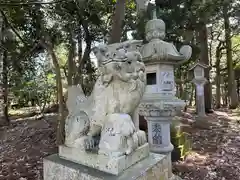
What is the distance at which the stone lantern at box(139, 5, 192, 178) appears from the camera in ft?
9.49

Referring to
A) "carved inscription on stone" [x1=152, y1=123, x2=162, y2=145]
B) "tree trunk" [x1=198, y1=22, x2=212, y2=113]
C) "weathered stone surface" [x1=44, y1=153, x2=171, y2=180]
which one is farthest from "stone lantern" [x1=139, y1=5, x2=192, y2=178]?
"tree trunk" [x1=198, y1=22, x2=212, y2=113]

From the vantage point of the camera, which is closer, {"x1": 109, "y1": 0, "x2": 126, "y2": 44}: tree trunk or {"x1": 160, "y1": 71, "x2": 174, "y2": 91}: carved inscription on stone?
{"x1": 160, "y1": 71, "x2": 174, "y2": 91}: carved inscription on stone

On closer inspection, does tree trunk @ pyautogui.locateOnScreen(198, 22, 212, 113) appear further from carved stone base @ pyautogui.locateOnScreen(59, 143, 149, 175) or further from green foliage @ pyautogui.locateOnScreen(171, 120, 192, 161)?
carved stone base @ pyautogui.locateOnScreen(59, 143, 149, 175)

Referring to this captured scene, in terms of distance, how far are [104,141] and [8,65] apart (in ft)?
18.6

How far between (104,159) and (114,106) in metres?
0.34

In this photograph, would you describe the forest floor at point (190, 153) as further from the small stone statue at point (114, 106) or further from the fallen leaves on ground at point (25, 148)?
the small stone statue at point (114, 106)

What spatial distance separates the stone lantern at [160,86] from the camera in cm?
289

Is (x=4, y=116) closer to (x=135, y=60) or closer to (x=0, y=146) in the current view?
(x=0, y=146)

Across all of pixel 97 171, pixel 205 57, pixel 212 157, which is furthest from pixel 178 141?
pixel 205 57

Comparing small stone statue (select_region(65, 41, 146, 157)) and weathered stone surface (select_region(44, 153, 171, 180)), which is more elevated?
small stone statue (select_region(65, 41, 146, 157))

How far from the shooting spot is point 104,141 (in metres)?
1.30

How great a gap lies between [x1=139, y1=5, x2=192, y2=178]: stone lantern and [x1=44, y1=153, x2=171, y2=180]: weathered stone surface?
144 cm

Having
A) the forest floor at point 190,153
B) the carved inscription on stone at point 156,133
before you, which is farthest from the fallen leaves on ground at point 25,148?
the carved inscription on stone at point 156,133

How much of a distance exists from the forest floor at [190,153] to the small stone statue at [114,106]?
226cm
